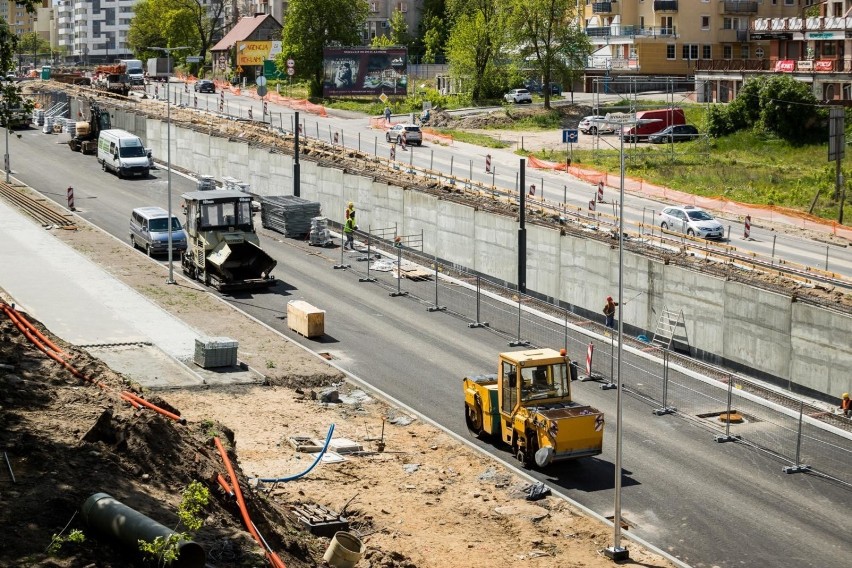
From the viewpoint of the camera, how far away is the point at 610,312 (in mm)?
39844

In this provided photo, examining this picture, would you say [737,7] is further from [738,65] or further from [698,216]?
Result: [698,216]

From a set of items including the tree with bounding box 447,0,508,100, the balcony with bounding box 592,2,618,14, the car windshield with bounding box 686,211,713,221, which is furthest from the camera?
the balcony with bounding box 592,2,618,14

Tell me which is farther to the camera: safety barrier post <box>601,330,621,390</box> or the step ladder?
the step ladder

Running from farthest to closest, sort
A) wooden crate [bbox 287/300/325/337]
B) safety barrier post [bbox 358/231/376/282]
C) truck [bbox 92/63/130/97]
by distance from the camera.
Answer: truck [bbox 92/63/130/97] → safety barrier post [bbox 358/231/376/282] → wooden crate [bbox 287/300/325/337]

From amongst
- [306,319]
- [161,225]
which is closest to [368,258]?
[161,225]

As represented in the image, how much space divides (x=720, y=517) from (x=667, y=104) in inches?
2621

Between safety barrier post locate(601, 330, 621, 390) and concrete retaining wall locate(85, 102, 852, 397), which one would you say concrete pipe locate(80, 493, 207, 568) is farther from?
concrete retaining wall locate(85, 102, 852, 397)

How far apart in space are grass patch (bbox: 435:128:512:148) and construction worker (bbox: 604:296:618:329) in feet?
137

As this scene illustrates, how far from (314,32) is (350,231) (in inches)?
2287

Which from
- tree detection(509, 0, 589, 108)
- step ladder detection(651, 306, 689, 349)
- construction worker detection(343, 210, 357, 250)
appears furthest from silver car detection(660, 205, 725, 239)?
tree detection(509, 0, 589, 108)

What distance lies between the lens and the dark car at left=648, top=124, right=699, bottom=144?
78188 mm

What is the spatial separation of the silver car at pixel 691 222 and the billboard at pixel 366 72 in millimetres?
51020

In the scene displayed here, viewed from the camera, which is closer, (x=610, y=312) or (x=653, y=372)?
(x=653, y=372)

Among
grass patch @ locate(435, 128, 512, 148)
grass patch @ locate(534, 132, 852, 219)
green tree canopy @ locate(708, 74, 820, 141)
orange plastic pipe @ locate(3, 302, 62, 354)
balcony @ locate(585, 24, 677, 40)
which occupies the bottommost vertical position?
orange plastic pipe @ locate(3, 302, 62, 354)
